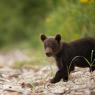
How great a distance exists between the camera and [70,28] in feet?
48.1

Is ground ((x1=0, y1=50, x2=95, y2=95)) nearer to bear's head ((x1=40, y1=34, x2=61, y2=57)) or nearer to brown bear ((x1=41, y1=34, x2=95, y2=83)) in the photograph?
brown bear ((x1=41, y1=34, x2=95, y2=83))

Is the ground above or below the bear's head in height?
below

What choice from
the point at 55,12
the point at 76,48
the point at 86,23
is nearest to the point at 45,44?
the point at 76,48

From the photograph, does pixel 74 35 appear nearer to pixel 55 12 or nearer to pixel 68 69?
pixel 55 12

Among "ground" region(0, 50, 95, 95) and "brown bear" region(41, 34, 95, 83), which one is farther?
"brown bear" region(41, 34, 95, 83)

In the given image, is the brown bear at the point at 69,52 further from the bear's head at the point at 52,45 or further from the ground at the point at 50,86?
the ground at the point at 50,86

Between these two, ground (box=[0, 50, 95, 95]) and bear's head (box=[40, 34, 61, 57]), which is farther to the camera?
bear's head (box=[40, 34, 61, 57])

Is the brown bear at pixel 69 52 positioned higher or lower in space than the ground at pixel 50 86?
higher

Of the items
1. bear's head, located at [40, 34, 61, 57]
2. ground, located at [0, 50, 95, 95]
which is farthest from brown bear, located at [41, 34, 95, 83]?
ground, located at [0, 50, 95, 95]

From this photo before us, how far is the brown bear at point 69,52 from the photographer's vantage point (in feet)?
33.8

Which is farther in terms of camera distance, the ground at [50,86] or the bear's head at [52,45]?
the bear's head at [52,45]

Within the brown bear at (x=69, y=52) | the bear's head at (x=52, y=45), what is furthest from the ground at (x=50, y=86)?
the bear's head at (x=52, y=45)

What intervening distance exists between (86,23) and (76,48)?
3.34 metres

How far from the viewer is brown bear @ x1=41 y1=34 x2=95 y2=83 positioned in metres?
10.3
